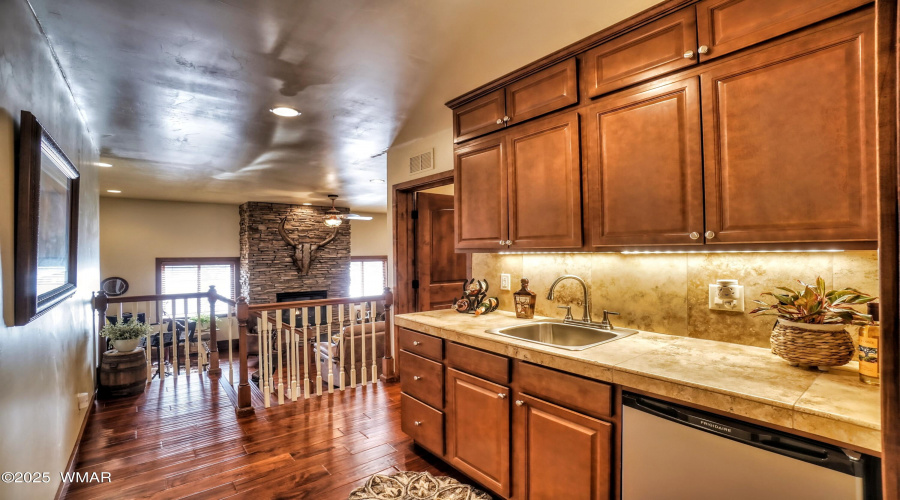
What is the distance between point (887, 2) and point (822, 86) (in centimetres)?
70

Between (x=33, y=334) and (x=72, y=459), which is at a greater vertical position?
(x=33, y=334)

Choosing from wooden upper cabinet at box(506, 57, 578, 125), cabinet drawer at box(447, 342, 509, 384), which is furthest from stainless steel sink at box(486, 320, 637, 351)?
wooden upper cabinet at box(506, 57, 578, 125)

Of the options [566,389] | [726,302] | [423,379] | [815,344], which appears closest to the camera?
[815,344]

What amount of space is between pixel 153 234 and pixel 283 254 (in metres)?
2.18

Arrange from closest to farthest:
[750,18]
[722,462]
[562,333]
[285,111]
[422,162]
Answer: [722,462] < [750,18] < [562,333] < [285,111] < [422,162]

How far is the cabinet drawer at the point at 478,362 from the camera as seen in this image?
1959 millimetres

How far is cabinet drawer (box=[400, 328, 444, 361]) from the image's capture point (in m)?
2.36

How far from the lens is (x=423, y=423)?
2.50 metres

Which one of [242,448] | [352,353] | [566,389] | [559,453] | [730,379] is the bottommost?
[242,448]

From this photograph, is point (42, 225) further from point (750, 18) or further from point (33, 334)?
point (750, 18)

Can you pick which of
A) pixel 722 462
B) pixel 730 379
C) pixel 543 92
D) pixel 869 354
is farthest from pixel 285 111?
pixel 869 354

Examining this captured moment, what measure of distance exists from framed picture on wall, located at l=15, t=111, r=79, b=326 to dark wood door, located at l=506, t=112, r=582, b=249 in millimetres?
2089

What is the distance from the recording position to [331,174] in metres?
5.13

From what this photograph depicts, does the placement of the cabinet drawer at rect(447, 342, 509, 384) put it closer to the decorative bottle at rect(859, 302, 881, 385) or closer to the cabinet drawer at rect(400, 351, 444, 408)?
the cabinet drawer at rect(400, 351, 444, 408)
